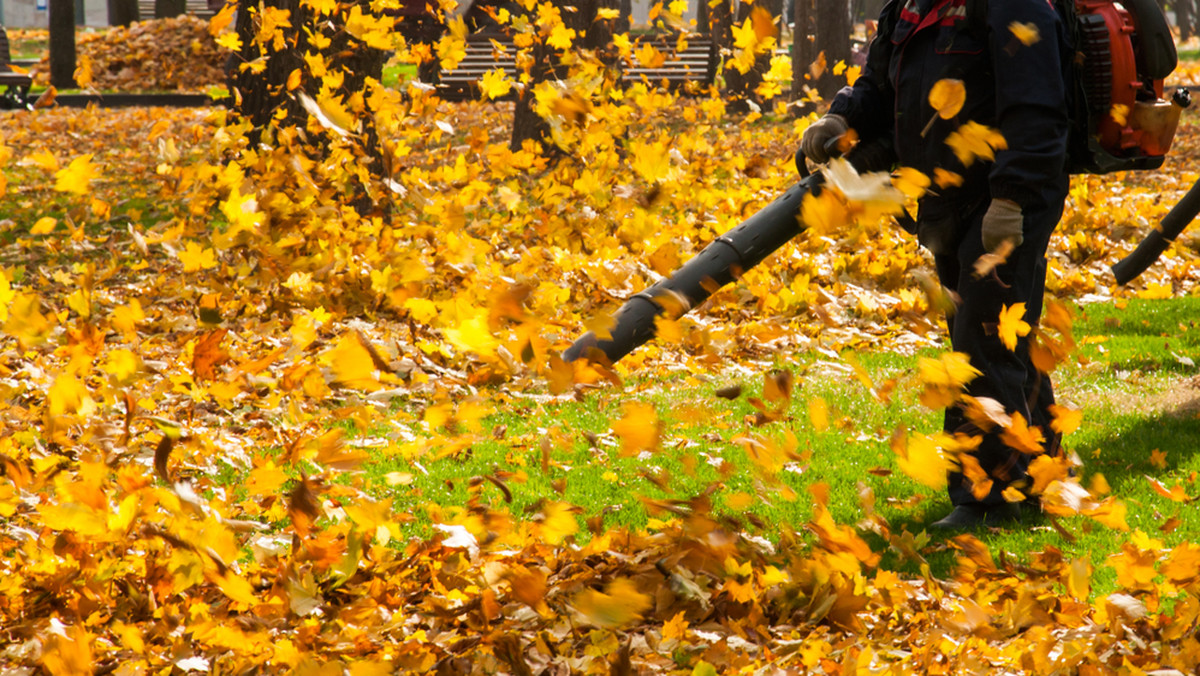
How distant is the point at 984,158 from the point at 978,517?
1237 millimetres

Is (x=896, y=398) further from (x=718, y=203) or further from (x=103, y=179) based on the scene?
(x=103, y=179)

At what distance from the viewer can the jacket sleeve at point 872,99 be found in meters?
3.73

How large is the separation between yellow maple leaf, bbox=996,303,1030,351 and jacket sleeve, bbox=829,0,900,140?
0.88 meters

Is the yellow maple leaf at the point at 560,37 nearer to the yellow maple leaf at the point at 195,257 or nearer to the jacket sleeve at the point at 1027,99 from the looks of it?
the yellow maple leaf at the point at 195,257

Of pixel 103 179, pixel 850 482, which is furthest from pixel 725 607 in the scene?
pixel 103 179

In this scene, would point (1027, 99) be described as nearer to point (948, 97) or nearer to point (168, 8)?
point (948, 97)

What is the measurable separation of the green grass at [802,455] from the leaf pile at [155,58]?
17.1 metres

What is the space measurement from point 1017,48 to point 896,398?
96.7 inches

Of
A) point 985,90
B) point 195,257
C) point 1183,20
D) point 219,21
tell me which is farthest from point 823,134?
point 1183,20

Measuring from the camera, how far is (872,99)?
379cm

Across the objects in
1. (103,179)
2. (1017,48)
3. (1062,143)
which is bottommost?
(103,179)

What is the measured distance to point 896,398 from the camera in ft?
17.4

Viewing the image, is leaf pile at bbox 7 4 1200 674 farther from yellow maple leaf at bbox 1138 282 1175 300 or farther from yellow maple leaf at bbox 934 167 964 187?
yellow maple leaf at bbox 1138 282 1175 300

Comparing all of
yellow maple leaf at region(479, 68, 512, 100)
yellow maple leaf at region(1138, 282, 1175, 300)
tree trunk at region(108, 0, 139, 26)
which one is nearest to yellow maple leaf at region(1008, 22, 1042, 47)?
yellow maple leaf at region(479, 68, 512, 100)
